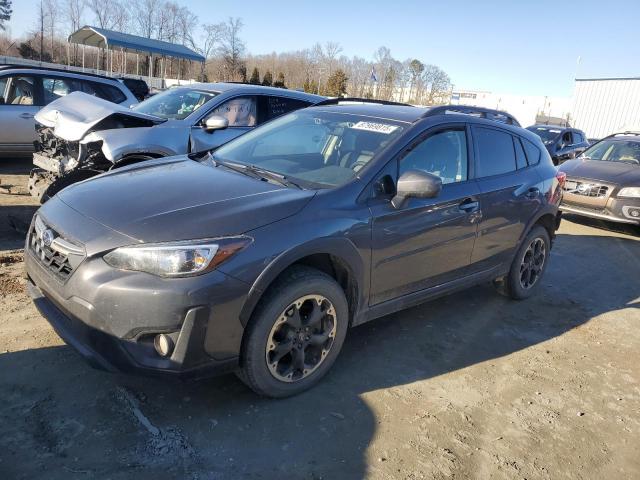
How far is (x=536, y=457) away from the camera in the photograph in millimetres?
2889

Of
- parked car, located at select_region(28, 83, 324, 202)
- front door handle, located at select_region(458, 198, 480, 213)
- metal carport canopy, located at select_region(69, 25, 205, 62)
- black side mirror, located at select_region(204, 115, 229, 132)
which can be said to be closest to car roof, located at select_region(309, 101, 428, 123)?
front door handle, located at select_region(458, 198, 480, 213)

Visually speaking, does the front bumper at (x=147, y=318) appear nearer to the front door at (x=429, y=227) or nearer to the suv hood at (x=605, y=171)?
the front door at (x=429, y=227)

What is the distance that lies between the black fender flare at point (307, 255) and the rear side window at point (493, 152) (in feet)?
5.36

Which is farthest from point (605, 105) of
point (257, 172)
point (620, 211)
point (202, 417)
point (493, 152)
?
point (202, 417)

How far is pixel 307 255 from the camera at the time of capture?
2975 millimetres

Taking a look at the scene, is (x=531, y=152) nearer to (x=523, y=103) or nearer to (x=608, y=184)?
(x=608, y=184)

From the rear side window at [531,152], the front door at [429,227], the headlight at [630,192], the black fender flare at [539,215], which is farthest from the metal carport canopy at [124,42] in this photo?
the front door at [429,227]

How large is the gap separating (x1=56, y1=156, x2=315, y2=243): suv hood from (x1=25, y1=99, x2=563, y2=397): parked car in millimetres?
11

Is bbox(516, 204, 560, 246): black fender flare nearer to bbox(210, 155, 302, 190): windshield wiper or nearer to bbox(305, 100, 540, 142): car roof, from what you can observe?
bbox(305, 100, 540, 142): car roof

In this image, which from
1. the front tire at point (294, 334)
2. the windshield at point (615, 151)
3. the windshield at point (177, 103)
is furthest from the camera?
the windshield at point (615, 151)

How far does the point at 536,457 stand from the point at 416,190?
1691 millimetres

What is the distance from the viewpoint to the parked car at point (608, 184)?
845cm

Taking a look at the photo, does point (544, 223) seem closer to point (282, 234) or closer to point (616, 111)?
point (282, 234)

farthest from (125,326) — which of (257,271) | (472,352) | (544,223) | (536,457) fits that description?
(544,223)
